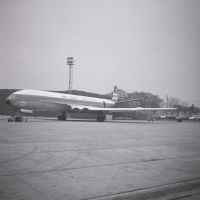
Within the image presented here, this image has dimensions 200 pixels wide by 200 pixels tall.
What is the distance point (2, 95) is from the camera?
74.0m

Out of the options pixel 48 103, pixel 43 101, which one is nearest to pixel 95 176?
pixel 43 101

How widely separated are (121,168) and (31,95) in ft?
77.4

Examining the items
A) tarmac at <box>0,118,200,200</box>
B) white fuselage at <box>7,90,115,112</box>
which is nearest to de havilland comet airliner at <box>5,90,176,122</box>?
white fuselage at <box>7,90,115,112</box>

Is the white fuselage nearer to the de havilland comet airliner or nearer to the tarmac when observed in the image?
the de havilland comet airliner

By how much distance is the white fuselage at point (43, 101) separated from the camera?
25516mm

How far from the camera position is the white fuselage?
83.7 feet

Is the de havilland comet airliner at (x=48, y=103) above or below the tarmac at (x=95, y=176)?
above

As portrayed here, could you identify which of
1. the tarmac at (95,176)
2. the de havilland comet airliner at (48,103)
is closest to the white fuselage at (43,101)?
the de havilland comet airliner at (48,103)

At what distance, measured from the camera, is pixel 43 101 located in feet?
92.5

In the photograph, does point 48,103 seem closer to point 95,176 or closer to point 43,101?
point 43,101

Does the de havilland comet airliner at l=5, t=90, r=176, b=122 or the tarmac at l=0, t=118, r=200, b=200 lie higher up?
the de havilland comet airliner at l=5, t=90, r=176, b=122

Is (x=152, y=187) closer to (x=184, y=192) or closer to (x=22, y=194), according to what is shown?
(x=184, y=192)

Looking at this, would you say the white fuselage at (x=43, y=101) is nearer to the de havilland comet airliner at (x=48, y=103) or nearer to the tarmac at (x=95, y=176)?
the de havilland comet airliner at (x=48, y=103)

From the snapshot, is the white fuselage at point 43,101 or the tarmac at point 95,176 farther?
the white fuselage at point 43,101
